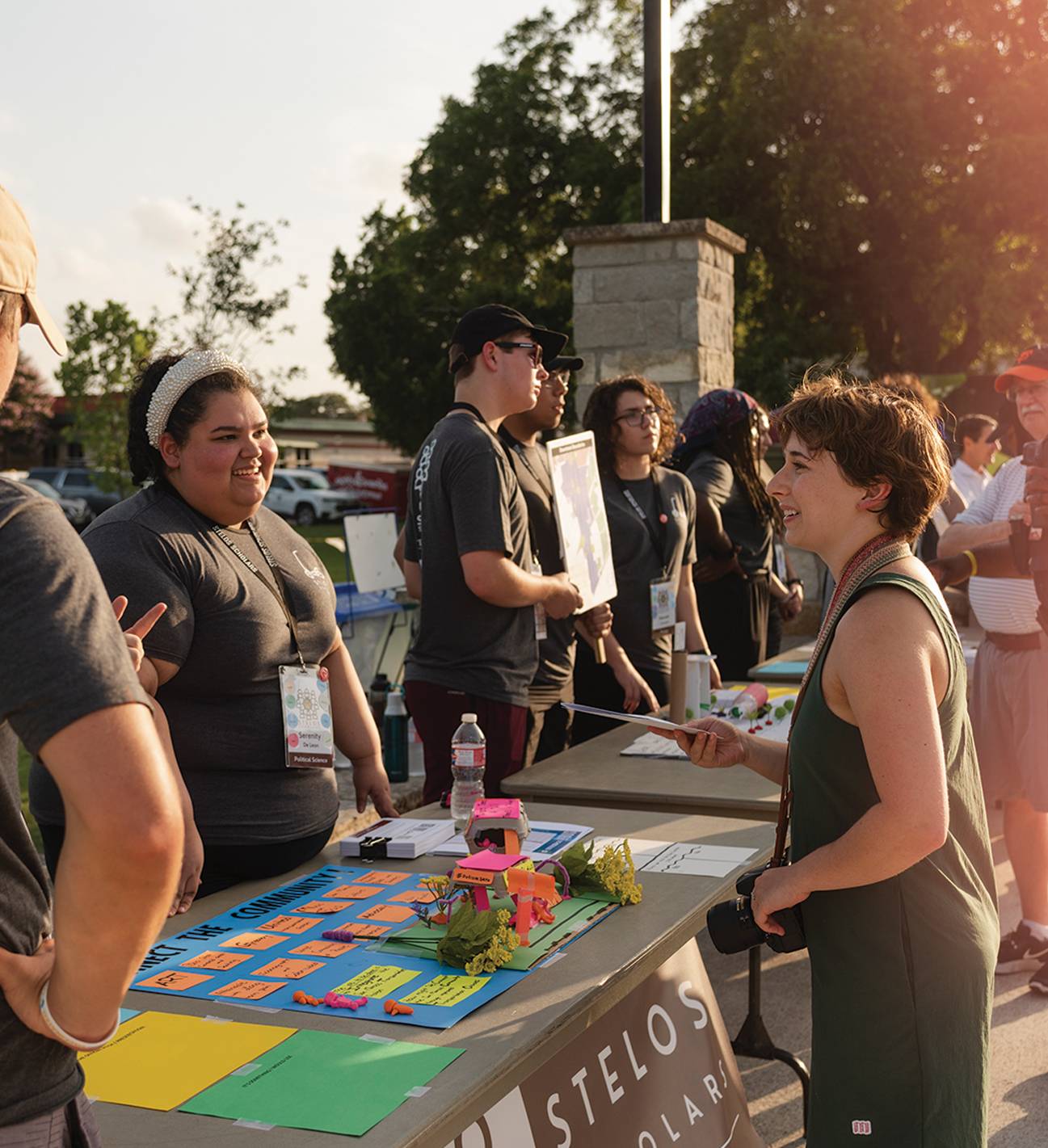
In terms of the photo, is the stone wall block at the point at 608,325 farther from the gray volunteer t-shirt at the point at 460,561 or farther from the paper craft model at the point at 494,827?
the paper craft model at the point at 494,827

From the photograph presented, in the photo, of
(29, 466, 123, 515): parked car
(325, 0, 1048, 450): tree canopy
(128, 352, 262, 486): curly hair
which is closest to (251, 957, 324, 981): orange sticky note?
(128, 352, 262, 486): curly hair

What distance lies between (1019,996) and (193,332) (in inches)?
686

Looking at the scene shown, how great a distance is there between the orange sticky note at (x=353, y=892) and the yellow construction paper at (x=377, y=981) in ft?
1.22

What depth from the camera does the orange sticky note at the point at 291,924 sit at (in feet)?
7.30

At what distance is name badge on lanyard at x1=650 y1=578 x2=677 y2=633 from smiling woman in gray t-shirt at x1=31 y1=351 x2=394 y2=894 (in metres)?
2.09

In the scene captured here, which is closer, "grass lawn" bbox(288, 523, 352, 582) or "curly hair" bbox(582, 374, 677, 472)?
"curly hair" bbox(582, 374, 677, 472)

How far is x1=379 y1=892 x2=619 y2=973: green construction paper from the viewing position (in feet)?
6.81

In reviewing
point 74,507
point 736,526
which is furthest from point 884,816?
point 74,507

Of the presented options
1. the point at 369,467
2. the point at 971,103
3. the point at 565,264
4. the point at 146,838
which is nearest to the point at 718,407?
the point at 146,838

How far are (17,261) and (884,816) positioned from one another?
1353 millimetres

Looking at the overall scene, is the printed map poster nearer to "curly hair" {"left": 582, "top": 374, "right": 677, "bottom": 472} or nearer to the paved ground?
"curly hair" {"left": 582, "top": 374, "right": 677, "bottom": 472}

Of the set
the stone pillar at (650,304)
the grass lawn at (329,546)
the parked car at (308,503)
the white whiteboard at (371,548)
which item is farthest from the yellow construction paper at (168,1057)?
the parked car at (308,503)

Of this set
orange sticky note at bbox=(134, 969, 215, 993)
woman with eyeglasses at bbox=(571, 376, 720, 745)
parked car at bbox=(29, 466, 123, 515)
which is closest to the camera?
orange sticky note at bbox=(134, 969, 215, 993)

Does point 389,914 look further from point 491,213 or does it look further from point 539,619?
point 491,213
